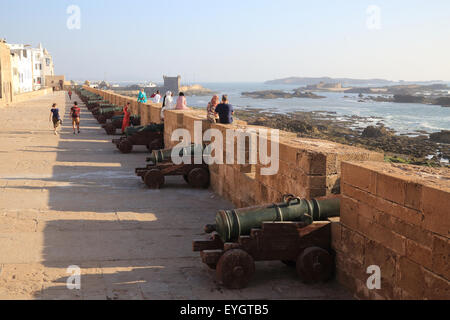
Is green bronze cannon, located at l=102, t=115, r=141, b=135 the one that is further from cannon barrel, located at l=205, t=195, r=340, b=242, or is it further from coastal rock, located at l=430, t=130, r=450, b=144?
coastal rock, located at l=430, t=130, r=450, b=144

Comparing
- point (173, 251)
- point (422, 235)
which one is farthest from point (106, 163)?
point (422, 235)

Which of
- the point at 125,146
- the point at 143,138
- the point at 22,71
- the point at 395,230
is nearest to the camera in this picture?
the point at 395,230

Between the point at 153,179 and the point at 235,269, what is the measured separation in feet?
15.2

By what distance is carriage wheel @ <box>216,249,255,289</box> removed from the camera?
4.31 meters

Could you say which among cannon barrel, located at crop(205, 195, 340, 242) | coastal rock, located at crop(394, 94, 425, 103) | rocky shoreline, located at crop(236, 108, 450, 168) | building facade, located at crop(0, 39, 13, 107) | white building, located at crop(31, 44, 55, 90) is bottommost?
rocky shoreline, located at crop(236, 108, 450, 168)

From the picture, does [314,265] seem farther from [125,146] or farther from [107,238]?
[125,146]

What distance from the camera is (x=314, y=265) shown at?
441cm

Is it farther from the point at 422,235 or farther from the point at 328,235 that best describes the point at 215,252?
the point at 422,235

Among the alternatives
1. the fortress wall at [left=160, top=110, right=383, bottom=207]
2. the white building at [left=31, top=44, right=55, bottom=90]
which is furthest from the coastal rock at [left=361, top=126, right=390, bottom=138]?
the white building at [left=31, top=44, right=55, bottom=90]

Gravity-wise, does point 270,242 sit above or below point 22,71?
below

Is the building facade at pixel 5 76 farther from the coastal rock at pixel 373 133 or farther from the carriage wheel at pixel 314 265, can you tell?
the carriage wheel at pixel 314 265

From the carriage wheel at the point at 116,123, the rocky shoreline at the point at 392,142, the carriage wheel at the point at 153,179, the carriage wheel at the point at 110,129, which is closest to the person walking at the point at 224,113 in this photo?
the carriage wheel at the point at 153,179

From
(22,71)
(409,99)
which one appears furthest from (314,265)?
(409,99)
